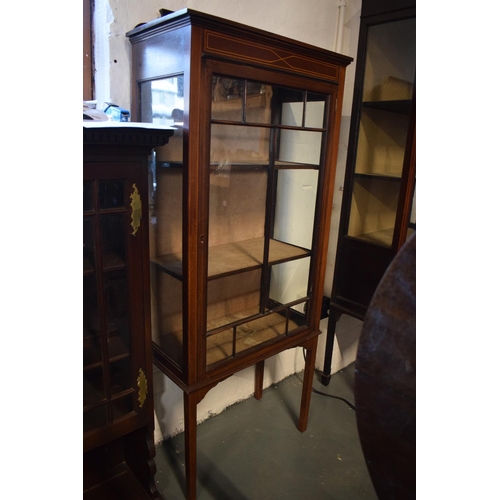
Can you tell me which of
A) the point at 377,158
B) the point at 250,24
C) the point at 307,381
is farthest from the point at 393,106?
the point at 307,381

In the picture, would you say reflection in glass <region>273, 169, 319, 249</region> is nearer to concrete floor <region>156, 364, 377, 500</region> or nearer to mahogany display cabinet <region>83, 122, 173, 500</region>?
mahogany display cabinet <region>83, 122, 173, 500</region>

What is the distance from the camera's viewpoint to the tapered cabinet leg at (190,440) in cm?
141

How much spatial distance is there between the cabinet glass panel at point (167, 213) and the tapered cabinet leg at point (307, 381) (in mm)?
665

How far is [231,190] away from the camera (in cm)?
152

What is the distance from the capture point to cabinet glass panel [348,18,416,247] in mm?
1831

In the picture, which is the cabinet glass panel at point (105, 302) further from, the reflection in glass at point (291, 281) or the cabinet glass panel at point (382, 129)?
the cabinet glass panel at point (382, 129)

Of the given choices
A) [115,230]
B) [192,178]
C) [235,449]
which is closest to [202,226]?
[192,178]

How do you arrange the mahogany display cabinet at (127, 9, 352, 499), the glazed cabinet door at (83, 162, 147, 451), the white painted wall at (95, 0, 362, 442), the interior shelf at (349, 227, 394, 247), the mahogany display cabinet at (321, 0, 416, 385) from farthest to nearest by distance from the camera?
the interior shelf at (349, 227, 394, 247) → the mahogany display cabinet at (321, 0, 416, 385) → the white painted wall at (95, 0, 362, 442) → the mahogany display cabinet at (127, 9, 352, 499) → the glazed cabinet door at (83, 162, 147, 451)

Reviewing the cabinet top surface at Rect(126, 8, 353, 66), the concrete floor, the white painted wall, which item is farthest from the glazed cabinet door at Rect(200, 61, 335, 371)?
the concrete floor

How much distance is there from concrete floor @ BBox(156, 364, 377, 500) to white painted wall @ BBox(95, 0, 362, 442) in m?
0.09

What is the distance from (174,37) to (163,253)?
0.71 meters

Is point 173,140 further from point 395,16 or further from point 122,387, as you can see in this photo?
point 395,16

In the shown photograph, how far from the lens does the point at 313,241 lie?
5.59 feet

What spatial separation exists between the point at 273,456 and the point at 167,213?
1.18 meters
